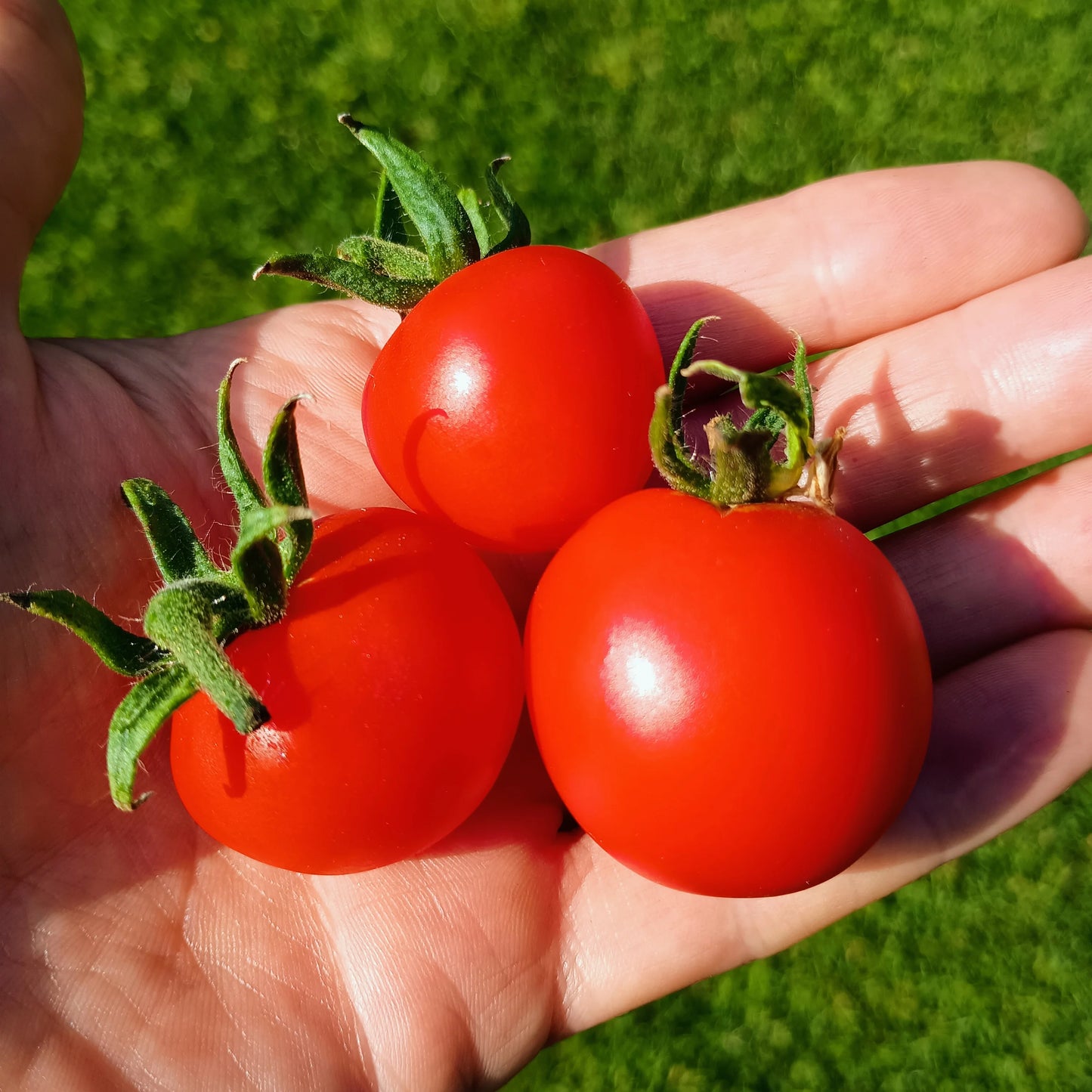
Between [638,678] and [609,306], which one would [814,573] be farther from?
[609,306]

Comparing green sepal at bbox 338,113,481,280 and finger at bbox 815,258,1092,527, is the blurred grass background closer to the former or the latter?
finger at bbox 815,258,1092,527

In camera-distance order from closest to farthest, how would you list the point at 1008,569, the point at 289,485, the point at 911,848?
1. the point at 289,485
2. the point at 911,848
3. the point at 1008,569

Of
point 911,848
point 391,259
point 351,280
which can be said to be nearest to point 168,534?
point 351,280

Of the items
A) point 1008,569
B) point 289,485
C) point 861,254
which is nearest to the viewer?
point 289,485

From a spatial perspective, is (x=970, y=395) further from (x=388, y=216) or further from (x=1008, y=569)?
(x=388, y=216)

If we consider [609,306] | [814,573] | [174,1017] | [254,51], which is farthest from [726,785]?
[254,51]
